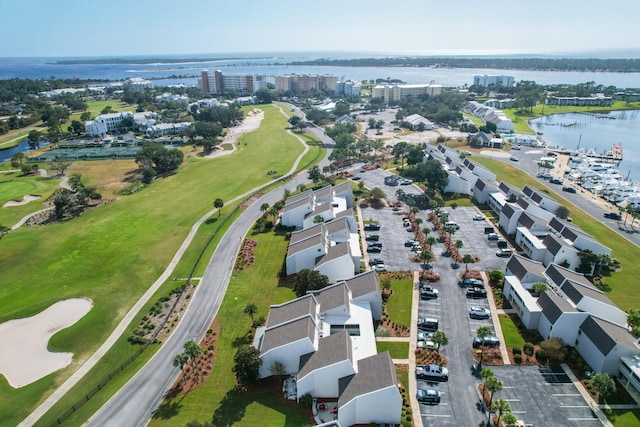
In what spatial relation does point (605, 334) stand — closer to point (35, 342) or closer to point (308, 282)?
point (308, 282)

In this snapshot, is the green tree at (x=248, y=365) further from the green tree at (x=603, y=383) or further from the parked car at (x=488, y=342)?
the green tree at (x=603, y=383)

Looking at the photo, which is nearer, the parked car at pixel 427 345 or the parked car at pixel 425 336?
the parked car at pixel 427 345

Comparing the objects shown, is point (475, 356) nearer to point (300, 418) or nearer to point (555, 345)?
point (555, 345)

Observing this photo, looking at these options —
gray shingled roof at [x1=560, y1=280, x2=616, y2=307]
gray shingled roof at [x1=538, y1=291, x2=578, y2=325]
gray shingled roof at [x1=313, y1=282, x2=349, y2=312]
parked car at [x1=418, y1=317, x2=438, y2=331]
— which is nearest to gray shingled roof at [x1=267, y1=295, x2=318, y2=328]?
gray shingled roof at [x1=313, y1=282, x2=349, y2=312]

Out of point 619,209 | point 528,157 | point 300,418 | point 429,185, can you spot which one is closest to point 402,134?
point 528,157

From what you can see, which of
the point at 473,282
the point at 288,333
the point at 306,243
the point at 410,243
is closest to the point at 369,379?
the point at 288,333

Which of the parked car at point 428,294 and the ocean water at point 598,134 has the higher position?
the ocean water at point 598,134

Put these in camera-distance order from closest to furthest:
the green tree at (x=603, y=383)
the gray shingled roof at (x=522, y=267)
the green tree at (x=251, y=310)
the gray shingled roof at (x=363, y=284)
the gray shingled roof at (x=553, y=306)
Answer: the green tree at (x=603, y=383), the gray shingled roof at (x=553, y=306), the green tree at (x=251, y=310), the gray shingled roof at (x=363, y=284), the gray shingled roof at (x=522, y=267)

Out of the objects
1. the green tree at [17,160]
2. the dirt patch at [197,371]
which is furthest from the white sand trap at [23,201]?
the dirt patch at [197,371]
